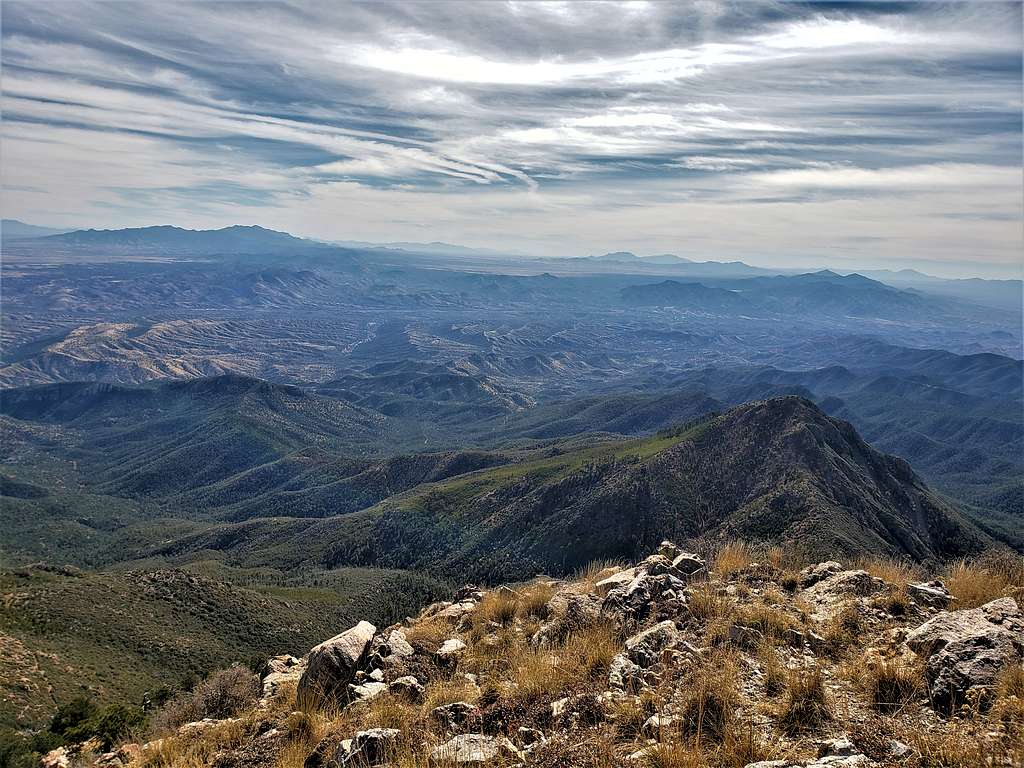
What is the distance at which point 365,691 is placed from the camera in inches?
436

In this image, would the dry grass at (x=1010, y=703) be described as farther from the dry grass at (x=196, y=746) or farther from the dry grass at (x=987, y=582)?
the dry grass at (x=196, y=746)

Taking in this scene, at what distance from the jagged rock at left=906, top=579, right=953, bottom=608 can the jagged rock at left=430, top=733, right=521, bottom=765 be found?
416 inches

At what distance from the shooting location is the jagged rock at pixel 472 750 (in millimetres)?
7633

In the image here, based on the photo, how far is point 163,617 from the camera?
75.4 meters

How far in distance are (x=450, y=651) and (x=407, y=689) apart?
1934 millimetres

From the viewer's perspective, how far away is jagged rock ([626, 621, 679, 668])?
33.8 ft

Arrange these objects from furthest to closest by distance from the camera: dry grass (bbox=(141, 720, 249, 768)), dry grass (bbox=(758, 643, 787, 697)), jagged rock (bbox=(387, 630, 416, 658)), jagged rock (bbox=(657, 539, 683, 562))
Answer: jagged rock (bbox=(657, 539, 683, 562)) → jagged rock (bbox=(387, 630, 416, 658)) → dry grass (bbox=(141, 720, 249, 768)) → dry grass (bbox=(758, 643, 787, 697))

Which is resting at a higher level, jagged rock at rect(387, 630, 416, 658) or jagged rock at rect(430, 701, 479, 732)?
jagged rock at rect(430, 701, 479, 732)

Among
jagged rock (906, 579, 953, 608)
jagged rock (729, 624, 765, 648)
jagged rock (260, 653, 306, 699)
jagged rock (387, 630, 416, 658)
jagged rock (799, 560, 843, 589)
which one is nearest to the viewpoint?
jagged rock (729, 624, 765, 648)

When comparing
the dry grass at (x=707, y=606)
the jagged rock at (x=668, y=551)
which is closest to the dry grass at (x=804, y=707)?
the dry grass at (x=707, y=606)

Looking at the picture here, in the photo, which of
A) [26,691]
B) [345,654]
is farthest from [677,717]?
[26,691]

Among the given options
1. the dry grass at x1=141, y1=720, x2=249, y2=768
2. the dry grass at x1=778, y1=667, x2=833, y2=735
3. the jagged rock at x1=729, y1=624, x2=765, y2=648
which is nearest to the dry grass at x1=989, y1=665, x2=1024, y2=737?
the dry grass at x1=778, y1=667, x2=833, y2=735

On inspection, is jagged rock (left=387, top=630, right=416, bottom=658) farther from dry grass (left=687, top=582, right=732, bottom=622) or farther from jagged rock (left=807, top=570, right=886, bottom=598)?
jagged rock (left=807, top=570, right=886, bottom=598)

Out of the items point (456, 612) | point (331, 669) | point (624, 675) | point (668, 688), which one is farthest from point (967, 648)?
point (456, 612)
